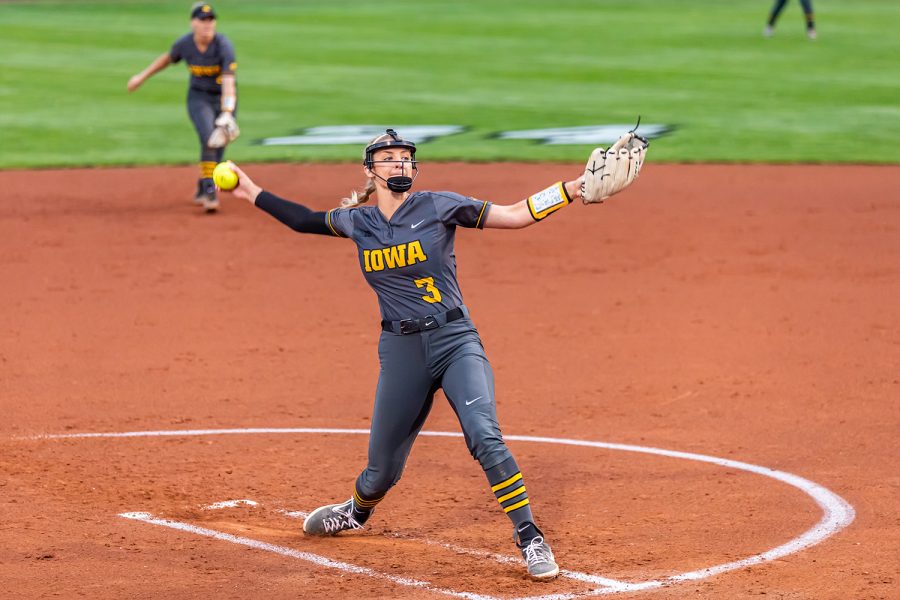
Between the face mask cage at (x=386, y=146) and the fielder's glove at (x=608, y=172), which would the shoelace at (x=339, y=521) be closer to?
the face mask cage at (x=386, y=146)

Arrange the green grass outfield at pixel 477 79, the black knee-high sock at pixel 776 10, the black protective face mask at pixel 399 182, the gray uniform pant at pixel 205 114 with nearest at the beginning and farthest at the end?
the black protective face mask at pixel 399 182 → the gray uniform pant at pixel 205 114 → the green grass outfield at pixel 477 79 → the black knee-high sock at pixel 776 10

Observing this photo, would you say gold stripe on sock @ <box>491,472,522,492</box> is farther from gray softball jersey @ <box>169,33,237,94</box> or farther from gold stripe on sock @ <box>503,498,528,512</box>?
gray softball jersey @ <box>169,33,237,94</box>

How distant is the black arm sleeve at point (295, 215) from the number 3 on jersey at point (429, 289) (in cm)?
64

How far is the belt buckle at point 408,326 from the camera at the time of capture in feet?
23.4

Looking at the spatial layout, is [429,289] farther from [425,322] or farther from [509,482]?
[509,482]

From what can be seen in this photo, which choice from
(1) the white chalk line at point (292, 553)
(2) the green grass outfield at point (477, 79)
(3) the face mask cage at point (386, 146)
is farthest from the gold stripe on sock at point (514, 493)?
(2) the green grass outfield at point (477, 79)

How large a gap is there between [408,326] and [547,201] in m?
0.94

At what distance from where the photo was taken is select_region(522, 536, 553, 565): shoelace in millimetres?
6746

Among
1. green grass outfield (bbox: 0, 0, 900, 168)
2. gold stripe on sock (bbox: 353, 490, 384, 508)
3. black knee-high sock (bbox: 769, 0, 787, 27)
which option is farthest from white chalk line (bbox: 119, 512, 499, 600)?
black knee-high sock (bbox: 769, 0, 787, 27)

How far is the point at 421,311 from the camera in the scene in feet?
23.5

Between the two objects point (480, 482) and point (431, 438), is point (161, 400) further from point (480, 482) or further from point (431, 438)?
point (480, 482)

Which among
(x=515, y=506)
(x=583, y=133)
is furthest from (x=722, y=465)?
(x=583, y=133)

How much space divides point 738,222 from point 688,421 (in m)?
6.41

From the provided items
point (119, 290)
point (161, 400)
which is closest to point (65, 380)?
point (161, 400)
